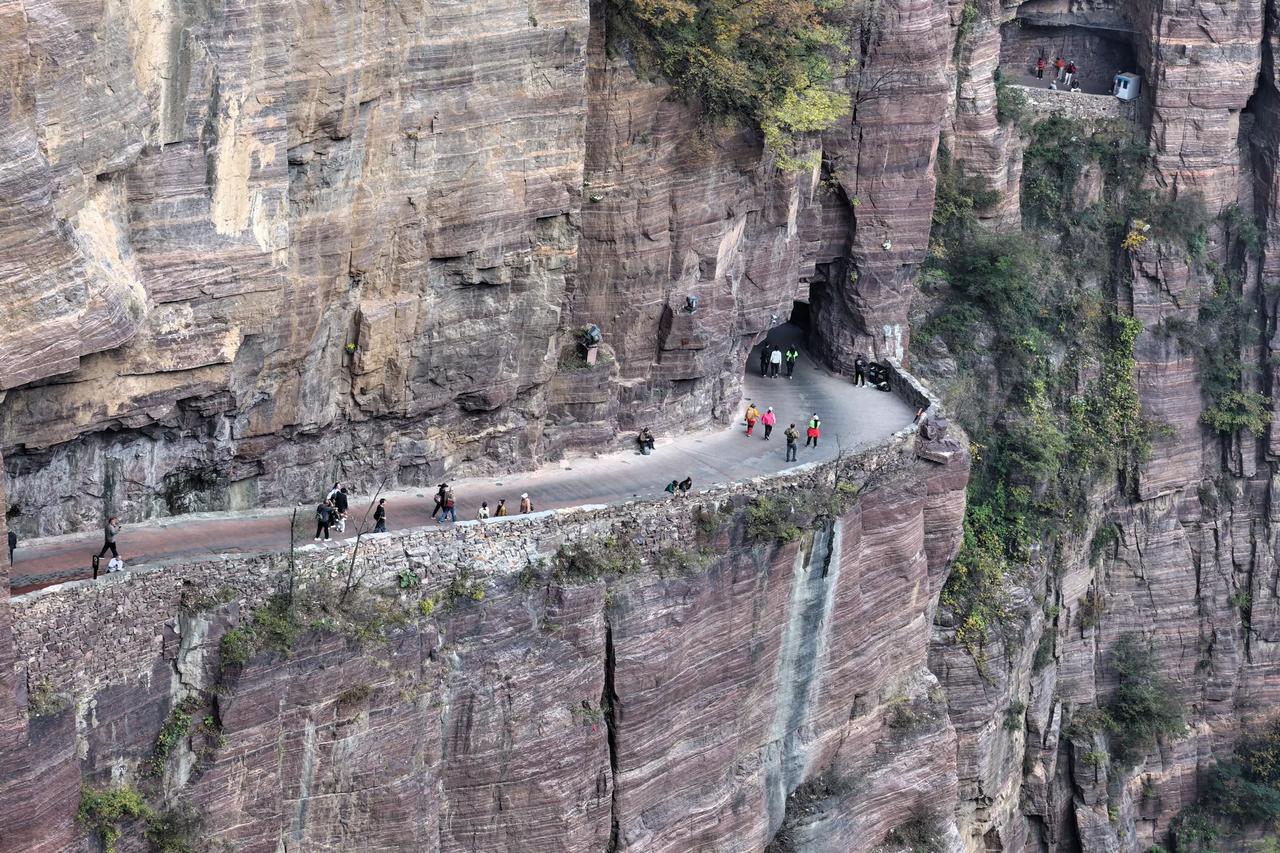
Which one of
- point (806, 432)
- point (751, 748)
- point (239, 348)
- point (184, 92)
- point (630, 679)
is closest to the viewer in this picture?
point (184, 92)

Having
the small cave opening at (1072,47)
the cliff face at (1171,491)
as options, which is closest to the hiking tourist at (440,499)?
the cliff face at (1171,491)

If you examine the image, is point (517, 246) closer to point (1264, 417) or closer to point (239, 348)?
point (239, 348)

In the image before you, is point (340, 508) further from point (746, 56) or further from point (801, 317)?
point (801, 317)

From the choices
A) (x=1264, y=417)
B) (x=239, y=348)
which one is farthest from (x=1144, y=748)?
(x=239, y=348)

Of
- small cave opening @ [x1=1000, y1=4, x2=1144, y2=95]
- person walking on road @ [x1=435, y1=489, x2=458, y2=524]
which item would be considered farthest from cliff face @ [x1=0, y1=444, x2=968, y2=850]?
small cave opening @ [x1=1000, y1=4, x2=1144, y2=95]

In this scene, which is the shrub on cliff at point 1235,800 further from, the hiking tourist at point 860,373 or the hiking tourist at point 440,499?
the hiking tourist at point 440,499

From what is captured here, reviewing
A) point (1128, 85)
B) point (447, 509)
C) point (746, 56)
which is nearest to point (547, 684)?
point (447, 509)
